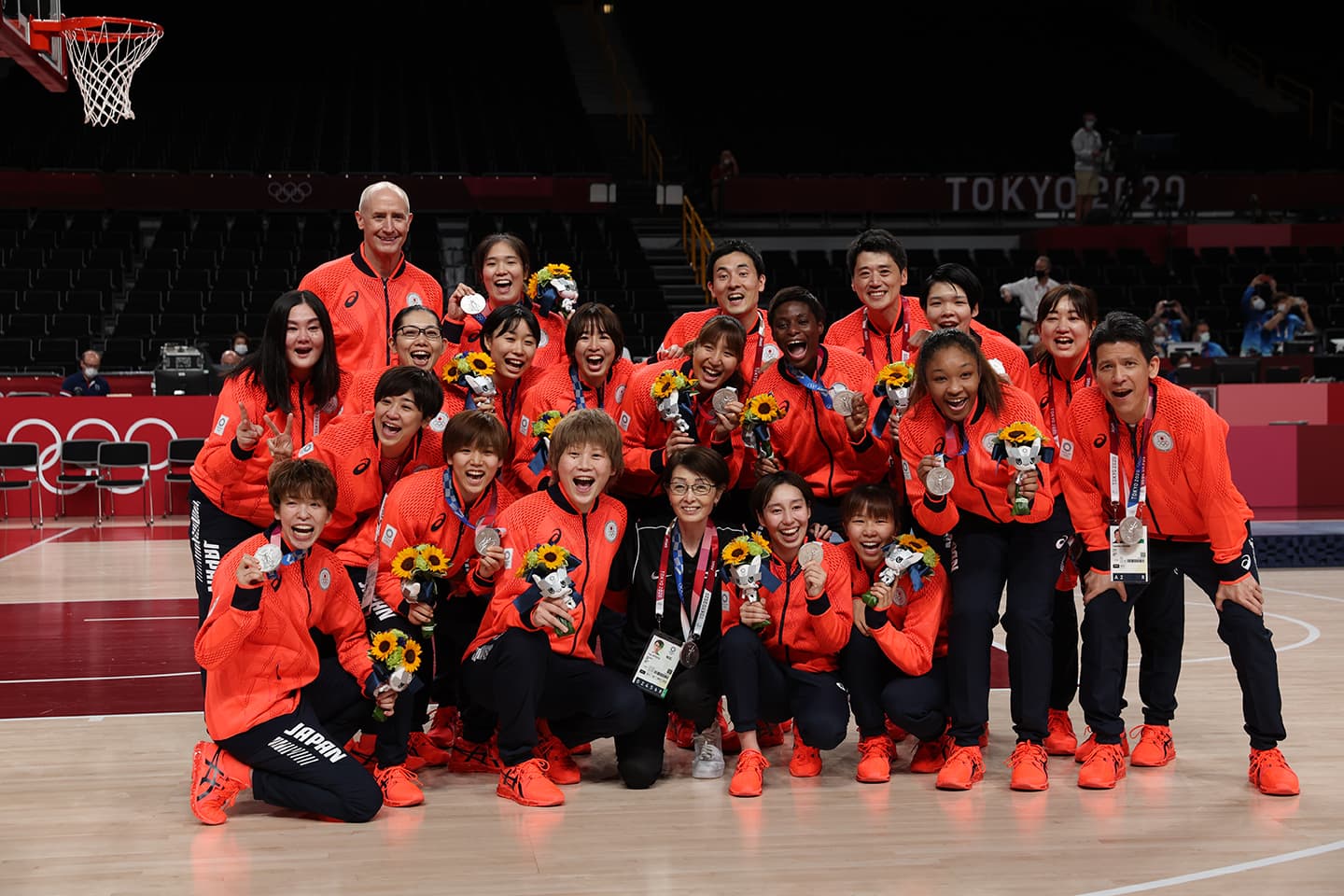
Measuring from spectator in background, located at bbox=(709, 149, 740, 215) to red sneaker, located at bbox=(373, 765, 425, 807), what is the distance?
1872 cm

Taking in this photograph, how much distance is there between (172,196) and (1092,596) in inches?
776

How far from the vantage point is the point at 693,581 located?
17.0ft

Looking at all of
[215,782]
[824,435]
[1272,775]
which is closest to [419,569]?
[215,782]

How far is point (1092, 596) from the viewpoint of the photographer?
5.18 meters

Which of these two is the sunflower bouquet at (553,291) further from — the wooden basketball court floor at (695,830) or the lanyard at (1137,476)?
the lanyard at (1137,476)

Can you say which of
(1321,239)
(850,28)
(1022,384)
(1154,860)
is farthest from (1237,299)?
(1154,860)

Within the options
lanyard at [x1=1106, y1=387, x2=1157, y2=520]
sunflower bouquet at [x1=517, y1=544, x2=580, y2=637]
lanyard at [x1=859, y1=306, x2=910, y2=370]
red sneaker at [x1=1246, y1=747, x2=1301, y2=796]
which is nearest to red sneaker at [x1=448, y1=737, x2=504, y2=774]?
sunflower bouquet at [x1=517, y1=544, x2=580, y2=637]

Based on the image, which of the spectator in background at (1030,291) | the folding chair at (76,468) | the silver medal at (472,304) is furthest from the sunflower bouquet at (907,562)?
the folding chair at (76,468)

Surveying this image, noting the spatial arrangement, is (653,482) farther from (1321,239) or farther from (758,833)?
(1321,239)

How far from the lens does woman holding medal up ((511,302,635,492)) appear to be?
5.59m

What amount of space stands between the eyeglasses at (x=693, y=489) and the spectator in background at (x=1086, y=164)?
18.4m

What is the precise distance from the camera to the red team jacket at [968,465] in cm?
511

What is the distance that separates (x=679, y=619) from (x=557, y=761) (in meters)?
0.72

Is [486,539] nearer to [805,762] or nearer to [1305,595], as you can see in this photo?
[805,762]
